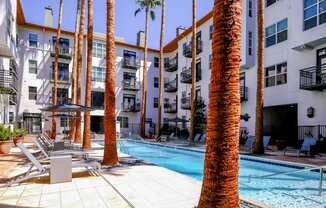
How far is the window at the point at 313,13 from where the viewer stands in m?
15.6

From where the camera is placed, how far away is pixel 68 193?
5.79 m

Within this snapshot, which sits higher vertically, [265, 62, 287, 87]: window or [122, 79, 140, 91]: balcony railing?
[122, 79, 140, 91]: balcony railing

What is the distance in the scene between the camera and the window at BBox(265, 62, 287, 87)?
61.7 feet

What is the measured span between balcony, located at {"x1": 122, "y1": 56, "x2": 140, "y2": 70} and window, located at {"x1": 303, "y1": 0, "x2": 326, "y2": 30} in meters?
25.4

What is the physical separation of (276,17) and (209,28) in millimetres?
9635

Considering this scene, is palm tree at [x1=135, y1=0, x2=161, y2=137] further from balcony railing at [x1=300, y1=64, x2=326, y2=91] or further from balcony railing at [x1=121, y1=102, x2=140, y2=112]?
balcony railing at [x1=300, y1=64, x2=326, y2=91]

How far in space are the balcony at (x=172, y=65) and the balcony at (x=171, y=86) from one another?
186cm

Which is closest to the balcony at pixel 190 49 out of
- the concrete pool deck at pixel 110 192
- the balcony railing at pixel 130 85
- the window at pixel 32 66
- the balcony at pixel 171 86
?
the balcony at pixel 171 86

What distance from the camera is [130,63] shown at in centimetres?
3822

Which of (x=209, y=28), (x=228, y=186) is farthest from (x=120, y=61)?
(x=228, y=186)

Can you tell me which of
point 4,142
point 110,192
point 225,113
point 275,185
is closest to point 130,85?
point 4,142

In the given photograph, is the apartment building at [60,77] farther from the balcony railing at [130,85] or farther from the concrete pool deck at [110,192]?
the concrete pool deck at [110,192]

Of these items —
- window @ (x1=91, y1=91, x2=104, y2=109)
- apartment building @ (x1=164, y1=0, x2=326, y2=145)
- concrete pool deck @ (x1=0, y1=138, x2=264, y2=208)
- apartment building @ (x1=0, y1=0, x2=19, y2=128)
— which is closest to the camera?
concrete pool deck @ (x1=0, y1=138, x2=264, y2=208)

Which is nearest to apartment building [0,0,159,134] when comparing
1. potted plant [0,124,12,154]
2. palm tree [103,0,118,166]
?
potted plant [0,124,12,154]
